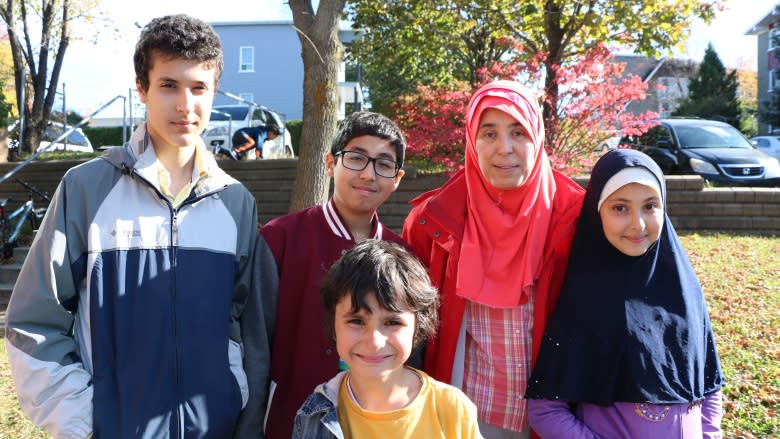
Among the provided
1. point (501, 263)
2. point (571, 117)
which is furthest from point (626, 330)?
point (571, 117)

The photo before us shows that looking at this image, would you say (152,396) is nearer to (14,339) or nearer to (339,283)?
→ (14,339)

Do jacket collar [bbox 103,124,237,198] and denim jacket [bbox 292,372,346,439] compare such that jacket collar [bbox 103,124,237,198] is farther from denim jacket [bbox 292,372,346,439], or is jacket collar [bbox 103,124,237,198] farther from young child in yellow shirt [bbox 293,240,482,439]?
denim jacket [bbox 292,372,346,439]

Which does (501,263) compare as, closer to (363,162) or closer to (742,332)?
(363,162)

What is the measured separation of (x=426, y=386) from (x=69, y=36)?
53.8 ft

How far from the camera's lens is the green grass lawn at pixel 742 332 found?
4.22m

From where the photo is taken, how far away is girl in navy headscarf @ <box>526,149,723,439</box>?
2.14 m

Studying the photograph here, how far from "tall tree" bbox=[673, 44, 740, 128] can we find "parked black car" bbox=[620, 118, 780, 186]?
23.7 metres

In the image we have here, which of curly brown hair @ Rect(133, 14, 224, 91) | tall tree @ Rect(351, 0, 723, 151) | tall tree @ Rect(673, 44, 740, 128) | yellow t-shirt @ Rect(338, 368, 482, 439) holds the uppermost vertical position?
tall tree @ Rect(673, 44, 740, 128)

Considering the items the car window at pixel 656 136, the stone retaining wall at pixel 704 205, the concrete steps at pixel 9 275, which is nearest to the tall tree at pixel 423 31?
the car window at pixel 656 136

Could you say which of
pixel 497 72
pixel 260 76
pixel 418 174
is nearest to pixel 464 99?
pixel 497 72

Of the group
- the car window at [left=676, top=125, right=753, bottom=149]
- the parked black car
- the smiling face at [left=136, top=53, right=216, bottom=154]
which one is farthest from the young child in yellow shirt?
the car window at [left=676, top=125, right=753, bottom=149]

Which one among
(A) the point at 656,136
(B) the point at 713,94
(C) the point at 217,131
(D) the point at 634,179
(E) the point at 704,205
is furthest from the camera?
(B) the point at 713,94

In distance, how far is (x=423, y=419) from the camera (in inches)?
76.9

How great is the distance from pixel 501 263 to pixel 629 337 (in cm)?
50
